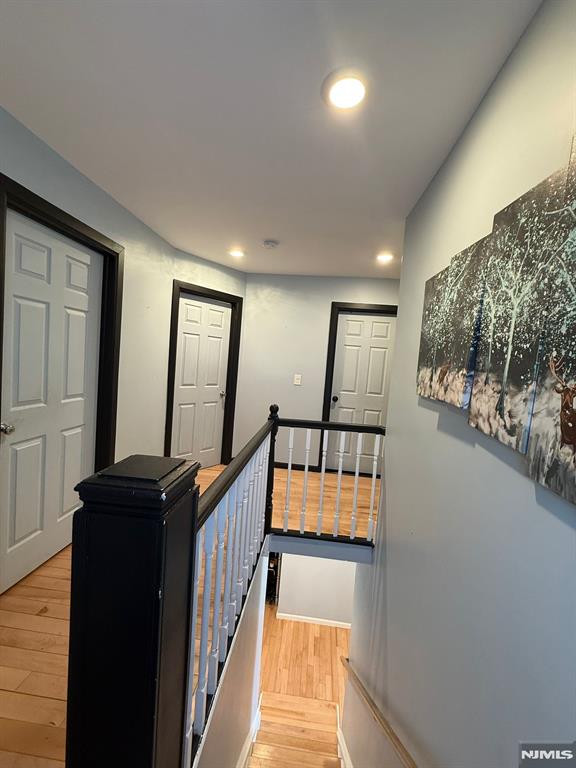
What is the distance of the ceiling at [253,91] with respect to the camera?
3.48 ft

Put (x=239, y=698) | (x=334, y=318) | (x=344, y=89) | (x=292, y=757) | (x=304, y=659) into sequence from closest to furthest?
(x=344, y=89) < (x=239, y=698) < (x=292, y=757) < (x=334, y=318) < (x=304, y=659)

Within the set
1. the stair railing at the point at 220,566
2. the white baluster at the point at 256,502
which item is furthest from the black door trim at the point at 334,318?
the white baluster at the point at 256,502

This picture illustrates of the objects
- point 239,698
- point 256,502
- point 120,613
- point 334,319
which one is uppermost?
point 334,319

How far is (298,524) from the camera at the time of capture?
2918 mm

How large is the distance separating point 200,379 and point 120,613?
10.7ft

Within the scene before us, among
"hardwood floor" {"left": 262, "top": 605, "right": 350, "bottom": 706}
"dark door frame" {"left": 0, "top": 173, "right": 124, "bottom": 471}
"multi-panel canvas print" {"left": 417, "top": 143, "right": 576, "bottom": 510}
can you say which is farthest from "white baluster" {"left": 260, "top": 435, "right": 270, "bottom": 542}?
"hardwood floor" {"left": 262, "top": 605, "right": 350, "bottom": 706}

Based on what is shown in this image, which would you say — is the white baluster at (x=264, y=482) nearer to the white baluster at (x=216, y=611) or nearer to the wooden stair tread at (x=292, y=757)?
the white baluster at (x=216, y=611)

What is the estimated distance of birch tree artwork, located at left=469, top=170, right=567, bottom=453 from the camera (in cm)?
79

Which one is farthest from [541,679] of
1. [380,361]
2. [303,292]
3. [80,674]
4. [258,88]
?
[303,292]

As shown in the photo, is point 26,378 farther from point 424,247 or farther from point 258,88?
point 424,247

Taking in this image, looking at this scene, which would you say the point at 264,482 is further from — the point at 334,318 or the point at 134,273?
the point at 334,318

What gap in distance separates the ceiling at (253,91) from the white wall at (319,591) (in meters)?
4.18

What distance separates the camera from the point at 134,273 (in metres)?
2.79

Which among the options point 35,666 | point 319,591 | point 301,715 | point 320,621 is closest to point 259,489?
point 35,666
